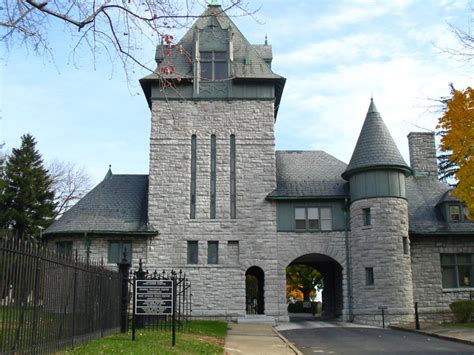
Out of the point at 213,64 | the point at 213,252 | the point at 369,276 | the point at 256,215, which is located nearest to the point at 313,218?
the point at 256,215

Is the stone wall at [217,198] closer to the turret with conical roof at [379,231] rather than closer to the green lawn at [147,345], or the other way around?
the turret with conical roof at [379,231]

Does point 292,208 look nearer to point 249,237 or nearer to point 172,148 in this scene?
point 249,237

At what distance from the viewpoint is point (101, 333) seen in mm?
14094

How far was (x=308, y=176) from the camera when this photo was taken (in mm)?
29734

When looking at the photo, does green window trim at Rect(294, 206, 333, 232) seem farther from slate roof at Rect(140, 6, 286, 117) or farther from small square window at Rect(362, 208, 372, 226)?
slate roof at Rect(140, 6, 286, 117)

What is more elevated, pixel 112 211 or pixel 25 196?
pixel 25 196

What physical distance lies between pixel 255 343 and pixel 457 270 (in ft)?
51.8

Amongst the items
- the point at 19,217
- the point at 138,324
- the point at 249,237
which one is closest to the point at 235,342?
the point at 138,324

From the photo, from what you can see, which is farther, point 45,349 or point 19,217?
point 19,217

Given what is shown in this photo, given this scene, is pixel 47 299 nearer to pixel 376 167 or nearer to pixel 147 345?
pixel 147 345

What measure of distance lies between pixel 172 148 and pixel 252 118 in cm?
447

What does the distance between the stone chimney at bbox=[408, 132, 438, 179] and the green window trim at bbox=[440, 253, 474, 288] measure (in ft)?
18.2

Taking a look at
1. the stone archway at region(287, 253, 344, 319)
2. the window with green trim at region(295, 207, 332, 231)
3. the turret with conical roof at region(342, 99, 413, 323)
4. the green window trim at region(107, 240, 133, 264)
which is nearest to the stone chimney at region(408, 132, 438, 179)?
the turret with conical roof at region(342, 99, 413, 323)

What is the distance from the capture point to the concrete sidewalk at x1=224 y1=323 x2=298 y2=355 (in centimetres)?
1412
